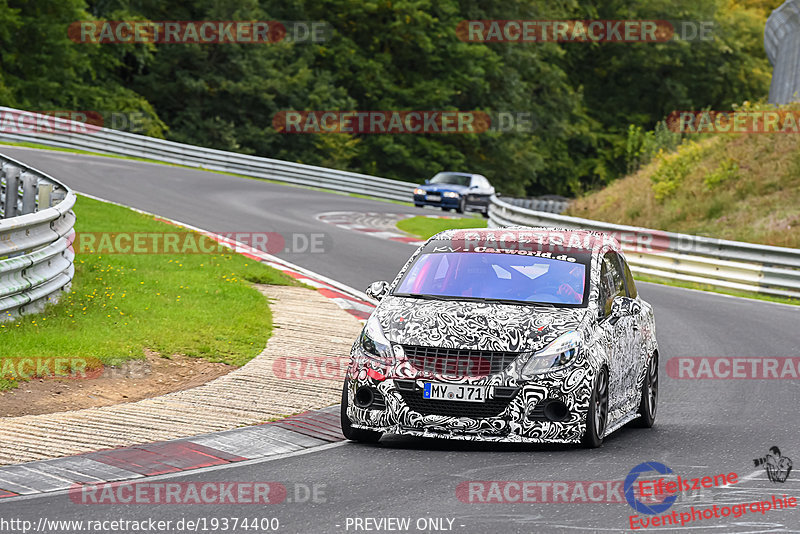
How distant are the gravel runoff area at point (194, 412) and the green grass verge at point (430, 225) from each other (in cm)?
1642

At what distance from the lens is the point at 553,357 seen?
8.77 meters

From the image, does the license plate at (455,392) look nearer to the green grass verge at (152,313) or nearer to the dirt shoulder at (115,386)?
the dirt shoulder at (115,386)

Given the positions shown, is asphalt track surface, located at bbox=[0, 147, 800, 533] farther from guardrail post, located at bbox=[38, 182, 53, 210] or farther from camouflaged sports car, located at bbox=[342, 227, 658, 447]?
Answer: guardrail post, located at bbox=[38, 182, 53, 210]

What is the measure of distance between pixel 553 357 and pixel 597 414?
1.94 feet

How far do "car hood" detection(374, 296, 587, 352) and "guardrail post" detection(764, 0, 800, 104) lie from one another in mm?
29181

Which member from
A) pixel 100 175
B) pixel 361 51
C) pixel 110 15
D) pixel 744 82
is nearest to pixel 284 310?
pixel 100 175

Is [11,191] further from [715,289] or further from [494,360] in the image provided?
[715,289]

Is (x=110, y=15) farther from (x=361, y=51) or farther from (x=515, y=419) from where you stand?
(x=515, y=419)

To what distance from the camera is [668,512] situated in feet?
23.1

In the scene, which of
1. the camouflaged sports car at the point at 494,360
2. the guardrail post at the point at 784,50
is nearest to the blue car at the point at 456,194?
the guardrail post at the point at 784,50

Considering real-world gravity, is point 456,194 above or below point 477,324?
below

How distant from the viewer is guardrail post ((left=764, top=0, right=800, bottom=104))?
37844 mm

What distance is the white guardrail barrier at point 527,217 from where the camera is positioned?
2231cm

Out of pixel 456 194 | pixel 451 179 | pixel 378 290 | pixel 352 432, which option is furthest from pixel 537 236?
pixel 451 179
